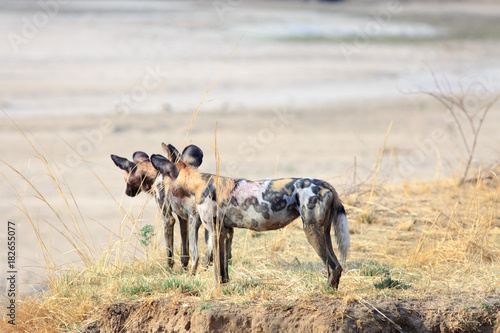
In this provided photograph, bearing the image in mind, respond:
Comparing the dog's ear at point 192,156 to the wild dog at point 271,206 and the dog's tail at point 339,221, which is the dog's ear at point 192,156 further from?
the dog's tail at point 339,221

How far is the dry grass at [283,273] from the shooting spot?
462 centimetres

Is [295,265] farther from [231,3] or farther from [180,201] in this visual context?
[231,3]

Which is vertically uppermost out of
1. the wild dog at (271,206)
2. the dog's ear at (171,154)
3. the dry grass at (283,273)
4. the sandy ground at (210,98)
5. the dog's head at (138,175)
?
the sandy ground at (210,98)

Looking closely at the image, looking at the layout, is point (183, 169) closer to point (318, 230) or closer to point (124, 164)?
point (124, 164)

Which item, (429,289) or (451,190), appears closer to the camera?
(429,289)

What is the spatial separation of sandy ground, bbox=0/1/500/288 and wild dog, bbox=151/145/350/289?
1.37 meters

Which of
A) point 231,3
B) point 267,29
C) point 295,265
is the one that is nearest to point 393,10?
point 231,3

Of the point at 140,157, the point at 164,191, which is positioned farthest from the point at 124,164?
the point at 164,191

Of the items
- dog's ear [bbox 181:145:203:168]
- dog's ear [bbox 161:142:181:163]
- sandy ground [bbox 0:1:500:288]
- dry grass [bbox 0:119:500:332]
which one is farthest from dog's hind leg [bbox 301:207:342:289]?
sandy ground [bbox 0:1:500:288]

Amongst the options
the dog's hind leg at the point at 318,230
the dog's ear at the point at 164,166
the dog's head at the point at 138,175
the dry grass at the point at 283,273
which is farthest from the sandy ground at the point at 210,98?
the dog's hind leg at the point at 318,230

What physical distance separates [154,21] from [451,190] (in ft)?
83.1

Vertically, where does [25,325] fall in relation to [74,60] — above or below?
below

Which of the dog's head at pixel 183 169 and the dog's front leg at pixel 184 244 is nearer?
the dog's head at pixel 183 169

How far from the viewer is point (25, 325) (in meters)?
4.84
